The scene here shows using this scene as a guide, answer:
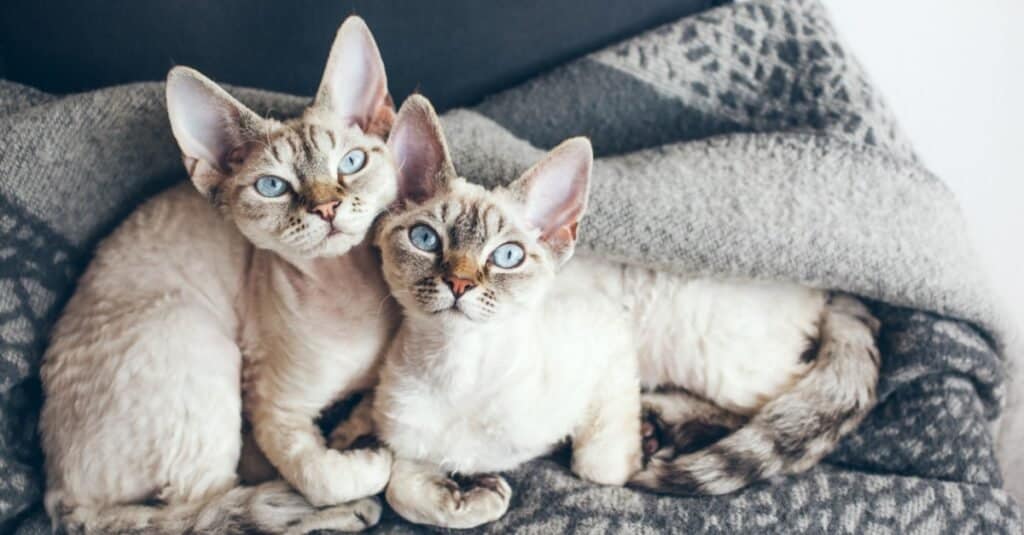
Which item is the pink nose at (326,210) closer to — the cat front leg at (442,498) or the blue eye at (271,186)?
the blue eye at (271,186)

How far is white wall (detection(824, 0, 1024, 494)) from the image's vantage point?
70.2 inches

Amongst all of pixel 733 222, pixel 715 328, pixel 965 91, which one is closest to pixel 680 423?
pixel 715 328

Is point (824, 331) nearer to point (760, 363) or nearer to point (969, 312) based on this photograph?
point (760, 363)

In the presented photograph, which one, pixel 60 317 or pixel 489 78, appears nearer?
pixel 60 317

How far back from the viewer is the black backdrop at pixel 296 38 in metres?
1.51

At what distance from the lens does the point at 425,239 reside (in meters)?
1.17

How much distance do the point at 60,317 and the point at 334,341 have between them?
0.48 metres

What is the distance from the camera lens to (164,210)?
1.44 meters

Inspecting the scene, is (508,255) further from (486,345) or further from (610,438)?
(610,438)

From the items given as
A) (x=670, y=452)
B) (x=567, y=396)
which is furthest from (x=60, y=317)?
(x=670, y=452)

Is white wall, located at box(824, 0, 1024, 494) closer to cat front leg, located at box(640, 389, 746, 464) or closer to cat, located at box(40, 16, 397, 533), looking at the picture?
cat front leg, located at box(640, 389, 746, 464)

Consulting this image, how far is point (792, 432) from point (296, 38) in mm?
1188

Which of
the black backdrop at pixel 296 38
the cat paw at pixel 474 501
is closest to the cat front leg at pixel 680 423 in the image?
the cat paw at pixel 474 501

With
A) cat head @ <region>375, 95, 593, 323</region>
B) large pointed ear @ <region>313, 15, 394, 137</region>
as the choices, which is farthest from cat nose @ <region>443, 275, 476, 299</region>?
large pointed ear @ <region>313, 15, 394, 137</region>
